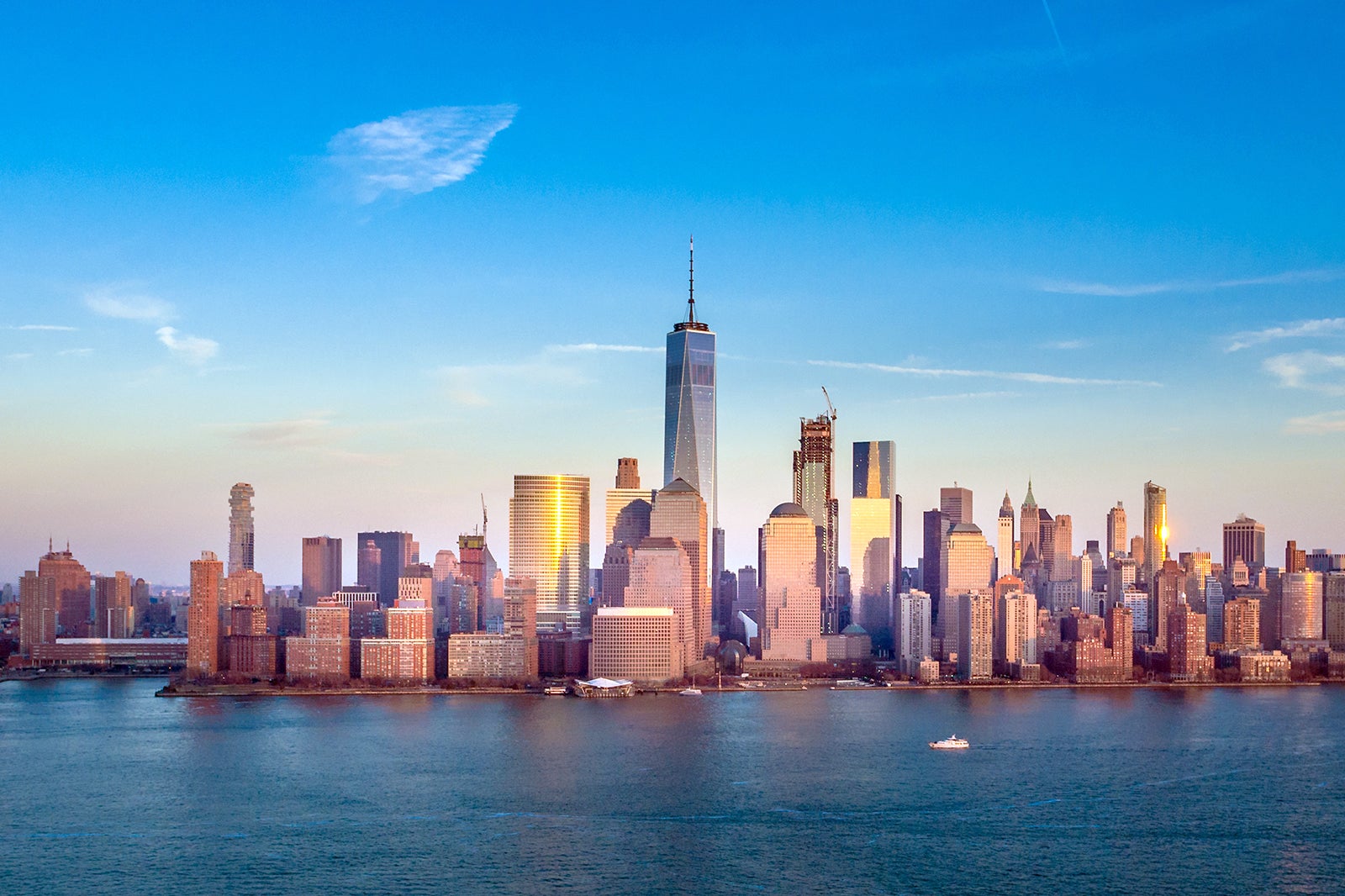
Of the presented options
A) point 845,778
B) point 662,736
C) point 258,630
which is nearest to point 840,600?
point 258,630

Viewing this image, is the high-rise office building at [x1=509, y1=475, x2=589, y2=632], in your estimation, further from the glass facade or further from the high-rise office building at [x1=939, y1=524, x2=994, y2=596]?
the high-rise office building at [x1=939, y1=524, x2=994, y2=596]

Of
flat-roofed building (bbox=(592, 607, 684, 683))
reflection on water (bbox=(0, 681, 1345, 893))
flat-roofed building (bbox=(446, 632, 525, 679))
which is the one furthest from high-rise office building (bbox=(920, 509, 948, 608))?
reflection on water (bbox=(0, 681, 1345, 893))

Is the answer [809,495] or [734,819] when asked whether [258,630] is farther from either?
[809,495]

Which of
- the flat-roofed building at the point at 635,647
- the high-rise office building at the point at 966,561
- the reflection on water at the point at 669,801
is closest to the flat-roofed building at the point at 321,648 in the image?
the reflection on water at the point at 669,801

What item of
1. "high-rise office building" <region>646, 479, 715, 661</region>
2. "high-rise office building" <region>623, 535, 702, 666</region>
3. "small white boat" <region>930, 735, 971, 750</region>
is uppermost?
"high-rise office building" <region>646, 479, 715, 661</region>

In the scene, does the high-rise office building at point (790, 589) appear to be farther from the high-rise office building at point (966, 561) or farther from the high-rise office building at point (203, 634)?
the high-rise office building at point (203, 634)
